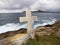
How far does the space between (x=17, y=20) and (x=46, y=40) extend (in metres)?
0.49

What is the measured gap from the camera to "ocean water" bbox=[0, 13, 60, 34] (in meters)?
1.95

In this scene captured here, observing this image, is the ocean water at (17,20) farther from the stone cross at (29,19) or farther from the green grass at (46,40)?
the green grass at (46,40)

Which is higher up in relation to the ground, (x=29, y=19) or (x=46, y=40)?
(x=29, y=19)

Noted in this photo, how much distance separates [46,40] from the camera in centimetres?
197

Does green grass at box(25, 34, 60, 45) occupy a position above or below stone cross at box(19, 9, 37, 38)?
below

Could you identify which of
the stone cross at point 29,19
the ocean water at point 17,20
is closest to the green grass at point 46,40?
the stone cross at point 29,19

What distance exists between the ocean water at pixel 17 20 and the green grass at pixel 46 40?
193mm

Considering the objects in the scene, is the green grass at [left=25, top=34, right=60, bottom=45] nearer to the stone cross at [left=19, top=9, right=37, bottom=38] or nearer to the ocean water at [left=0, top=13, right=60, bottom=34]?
the stone cross at [left=19, top=9, right=37, bottom=38]

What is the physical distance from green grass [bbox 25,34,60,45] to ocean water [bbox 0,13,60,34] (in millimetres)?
193

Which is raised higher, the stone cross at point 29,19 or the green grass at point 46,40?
the stone cross at point 29,19

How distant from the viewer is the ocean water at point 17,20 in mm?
1951

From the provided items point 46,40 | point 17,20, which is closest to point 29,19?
point 17,20

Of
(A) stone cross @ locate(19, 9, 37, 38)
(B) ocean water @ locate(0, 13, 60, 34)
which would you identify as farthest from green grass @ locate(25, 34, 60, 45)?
(B) ocean water @ locate(0, 13, 60, 34)

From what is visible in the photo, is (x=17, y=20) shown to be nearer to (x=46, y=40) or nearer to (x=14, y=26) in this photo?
(x=14, y=26)
